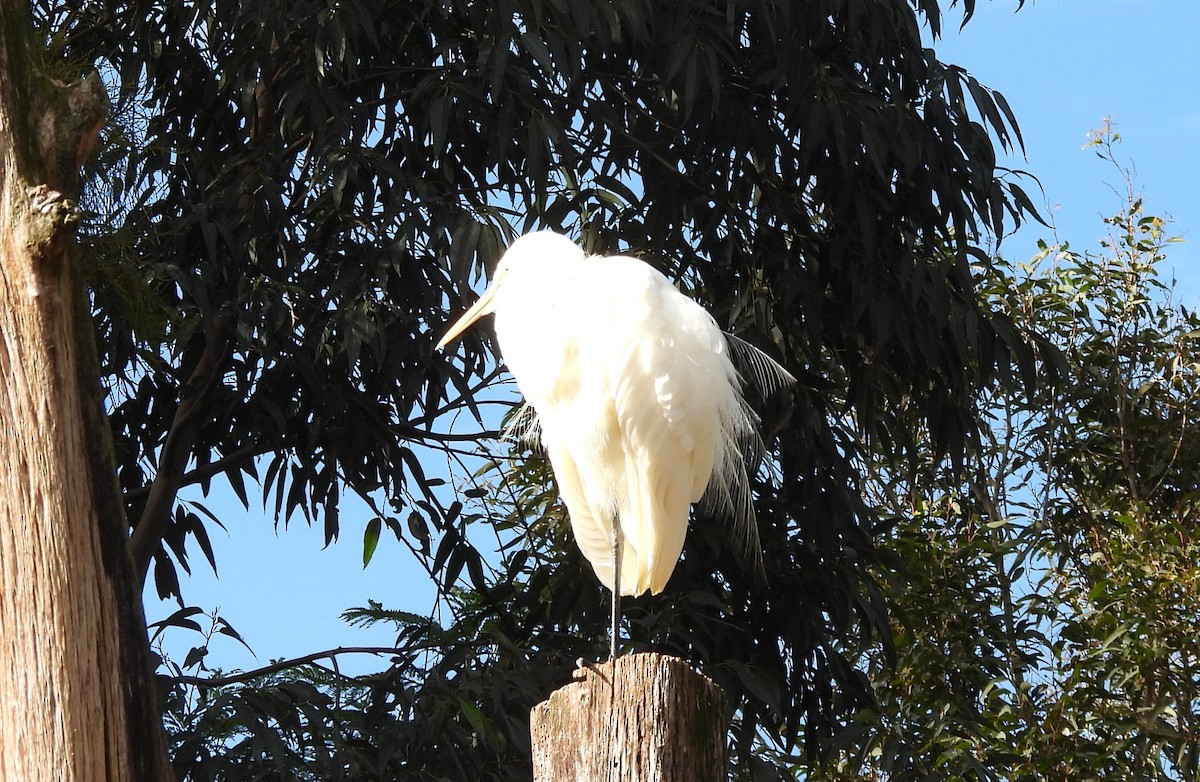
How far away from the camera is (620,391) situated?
10.7ft

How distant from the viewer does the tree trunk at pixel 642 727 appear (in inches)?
90.7

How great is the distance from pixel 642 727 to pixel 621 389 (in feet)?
3.56

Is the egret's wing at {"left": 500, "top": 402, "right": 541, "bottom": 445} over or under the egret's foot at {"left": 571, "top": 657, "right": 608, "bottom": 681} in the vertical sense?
over

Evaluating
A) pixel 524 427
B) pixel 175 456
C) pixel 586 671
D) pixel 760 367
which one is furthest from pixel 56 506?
pixel 524 427

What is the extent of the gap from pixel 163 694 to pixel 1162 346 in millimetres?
3370

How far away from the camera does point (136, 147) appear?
382 cm

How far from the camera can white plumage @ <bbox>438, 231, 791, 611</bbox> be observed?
3.27 m

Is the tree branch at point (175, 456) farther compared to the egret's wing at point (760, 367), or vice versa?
the tree branch at point (175, 456)

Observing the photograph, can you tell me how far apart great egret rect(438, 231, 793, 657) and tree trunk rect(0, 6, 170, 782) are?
0.98m

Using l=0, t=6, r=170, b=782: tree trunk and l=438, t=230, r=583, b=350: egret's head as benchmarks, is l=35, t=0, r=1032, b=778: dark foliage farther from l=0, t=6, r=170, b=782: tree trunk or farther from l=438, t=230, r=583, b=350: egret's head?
l=0, t=6, r=170, b=782: tree trunk

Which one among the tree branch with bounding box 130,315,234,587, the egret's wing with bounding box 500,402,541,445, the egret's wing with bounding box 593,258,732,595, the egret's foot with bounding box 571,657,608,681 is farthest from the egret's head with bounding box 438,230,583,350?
the egret's foot with bounding box 571,657,608,681

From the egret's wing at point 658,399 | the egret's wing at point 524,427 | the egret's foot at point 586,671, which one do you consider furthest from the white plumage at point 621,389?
the egret's foot at point 586,671

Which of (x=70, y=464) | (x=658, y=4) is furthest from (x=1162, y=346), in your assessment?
(x=70, y=464)

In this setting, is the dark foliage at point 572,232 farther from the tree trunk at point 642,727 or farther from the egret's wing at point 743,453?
the tree trunk at point 642,727
